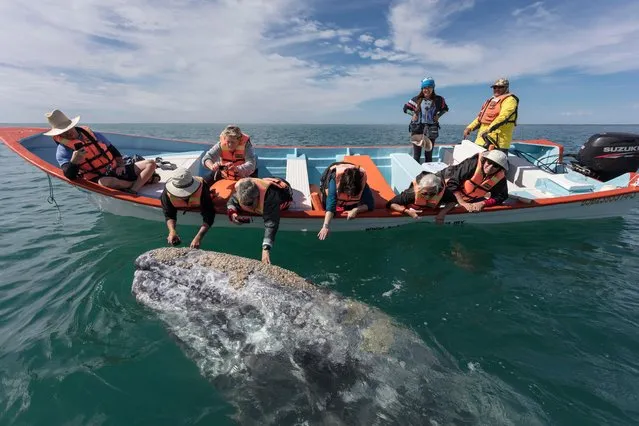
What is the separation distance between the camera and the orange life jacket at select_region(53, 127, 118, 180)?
6809 millimetres

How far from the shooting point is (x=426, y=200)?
6859 mm

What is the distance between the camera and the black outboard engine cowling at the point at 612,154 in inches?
363

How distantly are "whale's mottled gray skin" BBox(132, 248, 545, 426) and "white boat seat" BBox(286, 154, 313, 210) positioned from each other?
121 inches

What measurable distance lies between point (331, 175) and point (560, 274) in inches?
184

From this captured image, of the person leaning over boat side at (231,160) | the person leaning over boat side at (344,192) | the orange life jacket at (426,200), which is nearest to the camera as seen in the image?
the person leaning over boat side at (344,192)

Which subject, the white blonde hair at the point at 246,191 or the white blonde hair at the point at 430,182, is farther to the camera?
the white blonde hair at the point at 430,182

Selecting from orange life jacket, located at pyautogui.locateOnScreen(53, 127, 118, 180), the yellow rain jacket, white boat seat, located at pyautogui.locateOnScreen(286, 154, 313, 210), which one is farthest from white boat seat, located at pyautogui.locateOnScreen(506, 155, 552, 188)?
orange life jacket, located at pyautogui.locateOnScreen(53, 127, 118, 180)

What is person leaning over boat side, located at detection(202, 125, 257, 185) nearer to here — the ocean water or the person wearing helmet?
the ocean water

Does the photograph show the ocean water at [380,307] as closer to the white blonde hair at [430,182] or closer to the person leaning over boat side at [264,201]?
the person leaning over boat side at [264,201]

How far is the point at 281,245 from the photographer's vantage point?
22.8 feet

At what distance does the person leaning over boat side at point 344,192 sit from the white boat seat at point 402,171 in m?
2.30

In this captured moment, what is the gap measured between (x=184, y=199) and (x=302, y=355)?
3.75 m

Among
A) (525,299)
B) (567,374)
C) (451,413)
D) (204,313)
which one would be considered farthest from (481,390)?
(204,313)

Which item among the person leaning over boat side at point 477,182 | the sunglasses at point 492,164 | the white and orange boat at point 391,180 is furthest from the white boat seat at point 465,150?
the sunglasses at point 492,164
